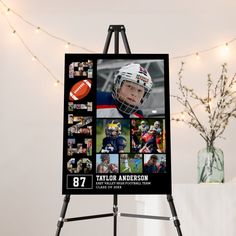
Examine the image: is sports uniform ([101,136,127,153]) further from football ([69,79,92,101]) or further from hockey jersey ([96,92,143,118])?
football ([69,79,92,101])

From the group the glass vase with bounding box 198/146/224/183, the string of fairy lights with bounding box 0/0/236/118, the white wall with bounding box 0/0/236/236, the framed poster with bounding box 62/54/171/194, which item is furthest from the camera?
A: the string of fairy lights with bounding box 0/0/236/118

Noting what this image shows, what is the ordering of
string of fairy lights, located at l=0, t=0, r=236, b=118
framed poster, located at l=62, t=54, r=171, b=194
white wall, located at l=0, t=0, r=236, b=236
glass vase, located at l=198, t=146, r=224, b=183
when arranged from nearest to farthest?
framed poster, located at l=62, t=54, r=171, b=194 → glass vase, located at l=198, t=146, r=224, b=183 → white wall, located at l=0, t=0, r=236, b=236 → string of fairy lights, located at l=0, t=0, r=236, b=118

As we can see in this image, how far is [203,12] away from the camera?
9.68 ft

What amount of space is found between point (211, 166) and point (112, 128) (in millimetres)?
669

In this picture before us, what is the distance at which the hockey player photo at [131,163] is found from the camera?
1824 millimetres

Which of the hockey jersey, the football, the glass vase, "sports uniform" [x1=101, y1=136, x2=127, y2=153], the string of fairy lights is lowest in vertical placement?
the glass vase

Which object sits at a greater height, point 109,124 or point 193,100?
point 193,100

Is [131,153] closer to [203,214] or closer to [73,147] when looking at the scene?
[73,147]

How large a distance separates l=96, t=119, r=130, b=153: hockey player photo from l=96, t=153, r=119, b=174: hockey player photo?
0.02m

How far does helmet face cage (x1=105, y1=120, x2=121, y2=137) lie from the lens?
6.03 ft

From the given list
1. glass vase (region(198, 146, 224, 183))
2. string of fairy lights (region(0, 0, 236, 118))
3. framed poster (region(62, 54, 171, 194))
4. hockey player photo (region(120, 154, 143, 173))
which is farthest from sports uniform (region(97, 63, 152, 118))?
string of fairy lights (region(0, 0, 236, 118))

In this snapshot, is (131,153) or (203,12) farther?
(203,12)

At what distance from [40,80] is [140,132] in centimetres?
119

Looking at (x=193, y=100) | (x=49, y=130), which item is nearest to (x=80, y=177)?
(x=49, y=130)
